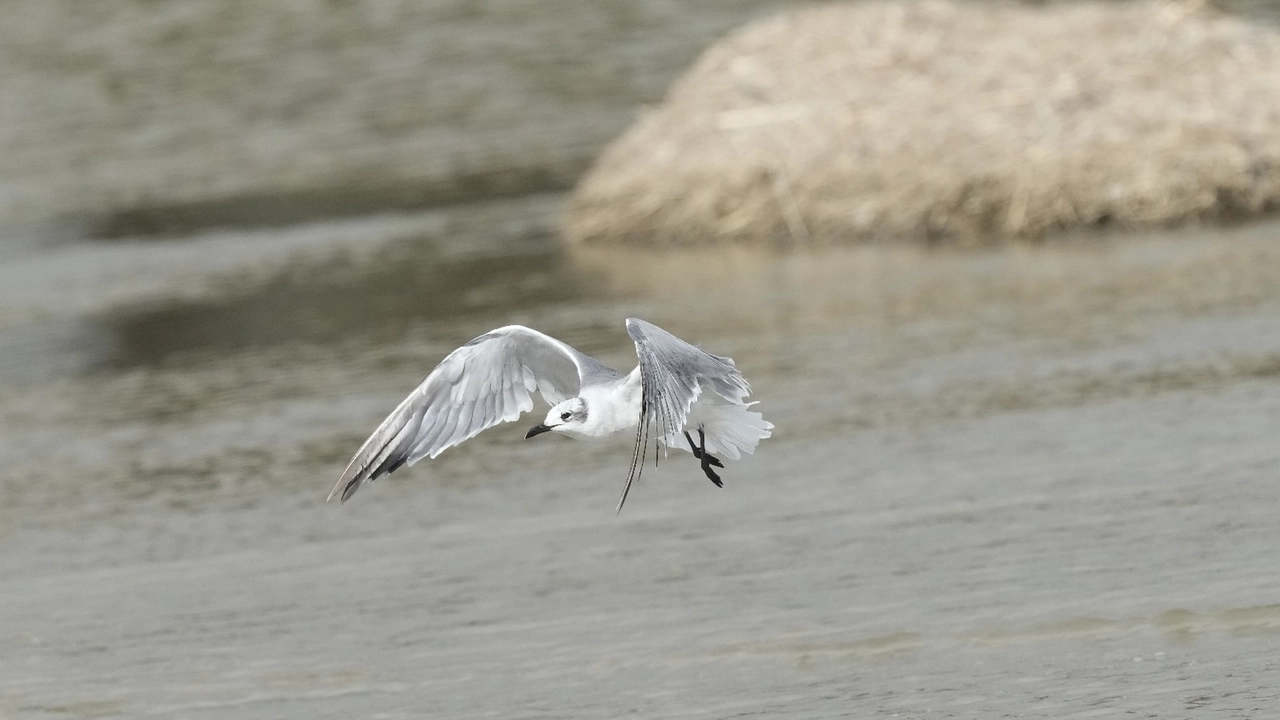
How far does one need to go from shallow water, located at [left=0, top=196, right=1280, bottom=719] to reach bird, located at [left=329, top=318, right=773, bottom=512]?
2.11 feet

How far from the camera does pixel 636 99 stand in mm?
20141

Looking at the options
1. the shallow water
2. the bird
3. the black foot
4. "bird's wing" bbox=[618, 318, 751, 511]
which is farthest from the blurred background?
"bird's wing" bbox=[618, 318, 751, 511]

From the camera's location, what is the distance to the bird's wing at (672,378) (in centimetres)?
664

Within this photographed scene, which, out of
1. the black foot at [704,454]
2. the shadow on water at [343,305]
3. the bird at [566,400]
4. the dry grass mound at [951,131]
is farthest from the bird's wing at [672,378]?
the dry grass mound at [951,131]

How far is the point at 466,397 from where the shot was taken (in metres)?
7.45

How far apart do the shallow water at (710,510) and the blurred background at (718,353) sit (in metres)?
0.03

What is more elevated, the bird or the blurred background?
the bird

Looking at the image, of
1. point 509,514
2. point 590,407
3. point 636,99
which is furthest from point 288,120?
point 590,407

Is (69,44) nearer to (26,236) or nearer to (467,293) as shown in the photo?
(26,236)

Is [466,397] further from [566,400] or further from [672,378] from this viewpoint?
[672,378]

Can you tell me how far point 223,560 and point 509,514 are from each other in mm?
1205

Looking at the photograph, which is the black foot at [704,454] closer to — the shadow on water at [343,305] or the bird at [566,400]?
the bird at [566,400]

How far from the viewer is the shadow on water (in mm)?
12961

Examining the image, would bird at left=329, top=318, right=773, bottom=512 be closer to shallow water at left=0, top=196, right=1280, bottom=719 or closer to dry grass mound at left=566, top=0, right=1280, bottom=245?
shallow water at left=0, top=196, right=1280, bottom=719
